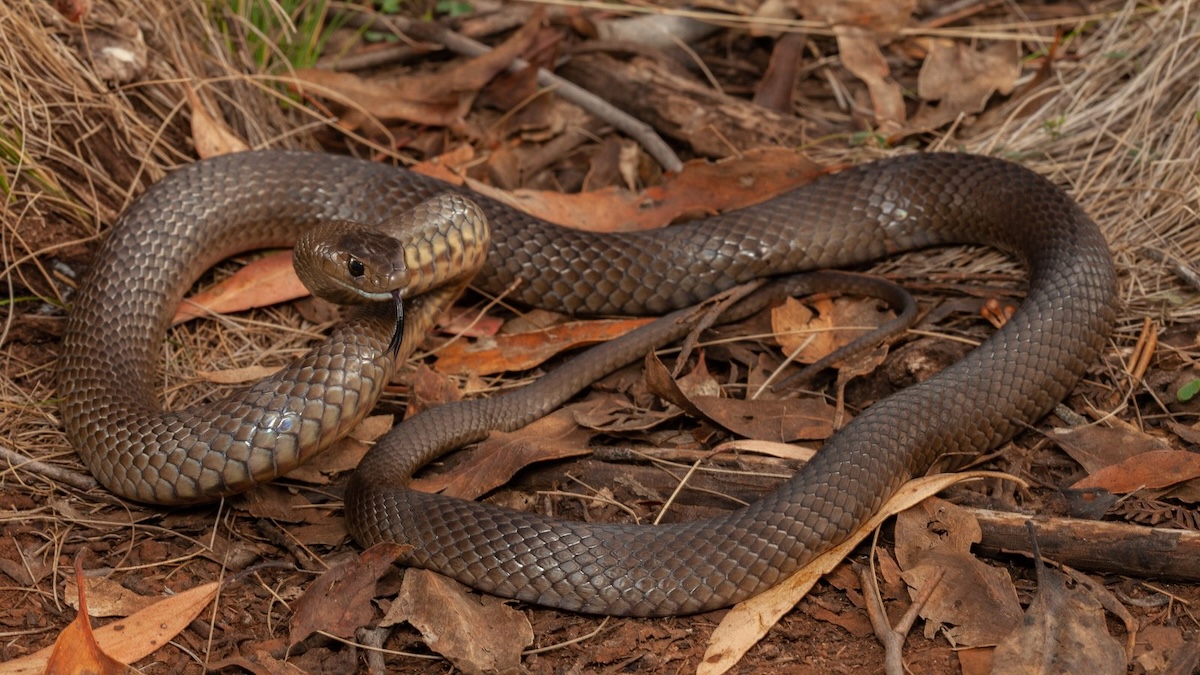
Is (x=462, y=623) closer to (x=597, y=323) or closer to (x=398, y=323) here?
(x=398, y=323)

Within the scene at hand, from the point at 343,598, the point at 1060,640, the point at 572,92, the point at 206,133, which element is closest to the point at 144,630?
the point at 343,598

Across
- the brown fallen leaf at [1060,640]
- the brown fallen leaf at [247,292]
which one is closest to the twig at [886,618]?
the brown fallen leaf at [1060,640]

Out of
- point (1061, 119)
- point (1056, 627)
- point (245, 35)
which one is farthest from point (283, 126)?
point (1056, 627)

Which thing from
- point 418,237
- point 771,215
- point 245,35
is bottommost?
point 771,215

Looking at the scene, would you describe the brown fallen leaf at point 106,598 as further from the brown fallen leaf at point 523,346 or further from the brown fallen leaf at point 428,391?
the brown fallen leaf at point 523,346

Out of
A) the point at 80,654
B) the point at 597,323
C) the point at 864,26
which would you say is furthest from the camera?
→ the point at 864,26

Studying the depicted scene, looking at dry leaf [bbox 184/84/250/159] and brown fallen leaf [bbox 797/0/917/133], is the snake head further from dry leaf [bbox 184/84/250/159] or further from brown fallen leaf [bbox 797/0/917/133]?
brown fallen leaf [bbox 797/0/917/133]

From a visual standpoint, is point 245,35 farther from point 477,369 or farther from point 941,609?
point 941,609
